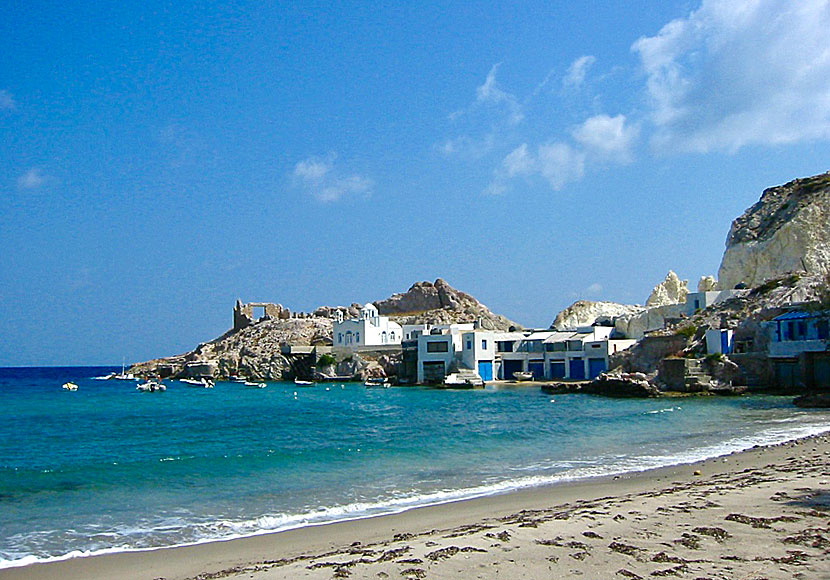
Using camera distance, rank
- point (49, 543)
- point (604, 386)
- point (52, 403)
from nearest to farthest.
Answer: point (49, 543)
point (604, 386)
point (52, 403)

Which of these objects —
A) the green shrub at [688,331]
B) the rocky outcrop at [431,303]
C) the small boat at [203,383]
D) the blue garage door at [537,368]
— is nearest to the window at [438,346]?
the blue garage door at [537,368]

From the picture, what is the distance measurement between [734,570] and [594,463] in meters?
10.8

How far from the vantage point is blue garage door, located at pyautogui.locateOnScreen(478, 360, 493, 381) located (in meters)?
67.1

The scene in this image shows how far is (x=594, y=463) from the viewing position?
57.7 feet

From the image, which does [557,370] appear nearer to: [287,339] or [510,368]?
[510,368]

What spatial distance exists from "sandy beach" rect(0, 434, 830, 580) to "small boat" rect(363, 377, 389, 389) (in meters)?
56.8

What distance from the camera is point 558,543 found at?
8.50 m

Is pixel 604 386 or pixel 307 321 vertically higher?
pixel 307 321

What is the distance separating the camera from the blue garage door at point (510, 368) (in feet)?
227

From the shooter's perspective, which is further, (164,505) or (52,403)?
(52,403)

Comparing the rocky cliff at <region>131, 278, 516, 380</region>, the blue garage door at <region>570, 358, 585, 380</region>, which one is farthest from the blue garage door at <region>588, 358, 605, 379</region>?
the rocky cliff at <region>131, 278, 516, 380</region>

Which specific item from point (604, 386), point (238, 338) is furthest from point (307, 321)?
point (604, 386)

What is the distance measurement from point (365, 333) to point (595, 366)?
29.3 meters

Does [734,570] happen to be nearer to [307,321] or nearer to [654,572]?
[654,572]
